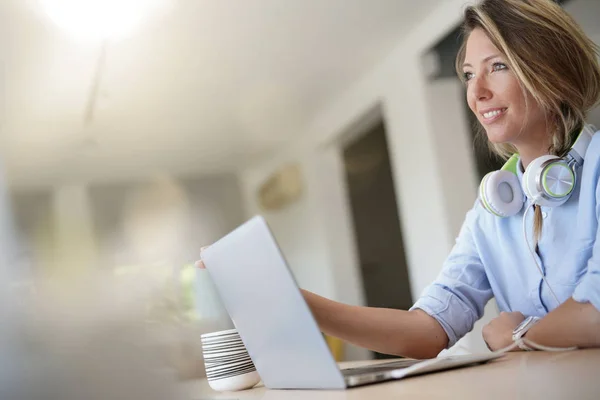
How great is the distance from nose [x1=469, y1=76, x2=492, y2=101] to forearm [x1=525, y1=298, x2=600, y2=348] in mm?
436

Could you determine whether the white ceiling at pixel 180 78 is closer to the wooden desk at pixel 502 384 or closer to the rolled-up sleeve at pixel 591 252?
the rolled-up sleeve at pixel 591 252

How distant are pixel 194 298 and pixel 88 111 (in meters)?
1.38

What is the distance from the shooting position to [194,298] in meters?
1.88

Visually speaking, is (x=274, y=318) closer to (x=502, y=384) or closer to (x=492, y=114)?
(x=502, y=384)

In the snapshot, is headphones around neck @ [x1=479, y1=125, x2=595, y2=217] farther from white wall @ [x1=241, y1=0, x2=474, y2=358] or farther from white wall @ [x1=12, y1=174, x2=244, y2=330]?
white wall @ [x1=241, y1=0, x2=474, y2=358]

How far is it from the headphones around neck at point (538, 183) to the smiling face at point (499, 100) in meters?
0.08

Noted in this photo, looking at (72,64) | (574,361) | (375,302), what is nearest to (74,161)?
(72,64)

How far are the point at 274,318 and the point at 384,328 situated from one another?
13.9 inches

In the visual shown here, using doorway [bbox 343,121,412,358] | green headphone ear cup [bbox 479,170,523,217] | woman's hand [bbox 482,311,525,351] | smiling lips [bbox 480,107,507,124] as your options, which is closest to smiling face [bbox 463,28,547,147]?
smiling lips [bbox 480,107,507,124]

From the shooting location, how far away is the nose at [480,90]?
103 centimetres

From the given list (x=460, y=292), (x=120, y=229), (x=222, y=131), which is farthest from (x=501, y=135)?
(x=222, y=131)

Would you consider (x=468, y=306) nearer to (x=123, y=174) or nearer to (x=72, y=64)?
(x=123, y=174)

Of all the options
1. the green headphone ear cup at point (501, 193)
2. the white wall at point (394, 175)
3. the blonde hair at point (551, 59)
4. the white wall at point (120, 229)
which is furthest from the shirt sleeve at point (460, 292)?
the white wall at point (394, 175)

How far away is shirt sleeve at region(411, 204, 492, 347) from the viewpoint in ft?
2.99
